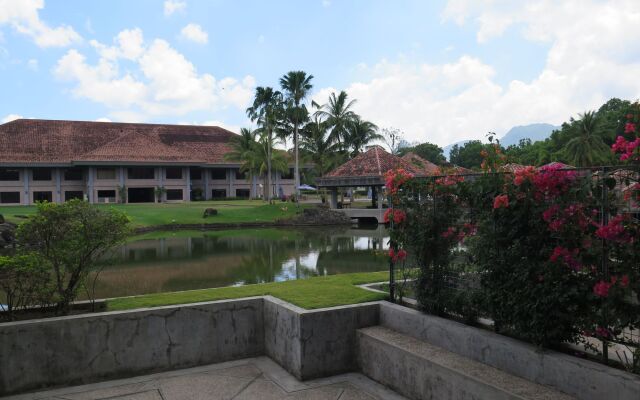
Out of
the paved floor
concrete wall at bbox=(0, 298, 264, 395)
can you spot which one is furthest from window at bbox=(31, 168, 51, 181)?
the paved floor

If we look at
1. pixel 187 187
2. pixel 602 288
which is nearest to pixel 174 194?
pixel 187 187

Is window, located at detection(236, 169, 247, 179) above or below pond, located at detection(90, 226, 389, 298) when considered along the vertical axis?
above

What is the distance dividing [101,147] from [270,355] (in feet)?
135

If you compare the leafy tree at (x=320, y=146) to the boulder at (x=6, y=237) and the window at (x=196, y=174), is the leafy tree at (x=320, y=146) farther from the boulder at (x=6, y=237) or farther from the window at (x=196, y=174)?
the boulder at (x=6, y=237)

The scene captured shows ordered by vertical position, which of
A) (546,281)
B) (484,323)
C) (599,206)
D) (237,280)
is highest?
(599,206)

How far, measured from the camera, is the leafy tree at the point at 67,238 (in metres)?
5.76

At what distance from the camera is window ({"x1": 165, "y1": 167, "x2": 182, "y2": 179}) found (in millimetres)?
45219

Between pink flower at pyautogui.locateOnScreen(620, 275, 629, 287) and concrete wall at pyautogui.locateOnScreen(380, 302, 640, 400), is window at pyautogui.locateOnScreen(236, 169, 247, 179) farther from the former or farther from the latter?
pink flower at pyautogui.locateOnScreen(620, 275, 629, 287)

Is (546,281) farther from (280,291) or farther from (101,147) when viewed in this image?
(101,147)

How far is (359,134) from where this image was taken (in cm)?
4191

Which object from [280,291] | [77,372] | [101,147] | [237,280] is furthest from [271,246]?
[101,147]

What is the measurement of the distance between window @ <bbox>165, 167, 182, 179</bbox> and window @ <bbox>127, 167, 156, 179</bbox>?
1322 millimetres

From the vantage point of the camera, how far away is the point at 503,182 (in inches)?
178

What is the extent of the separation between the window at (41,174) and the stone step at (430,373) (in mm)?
43174
